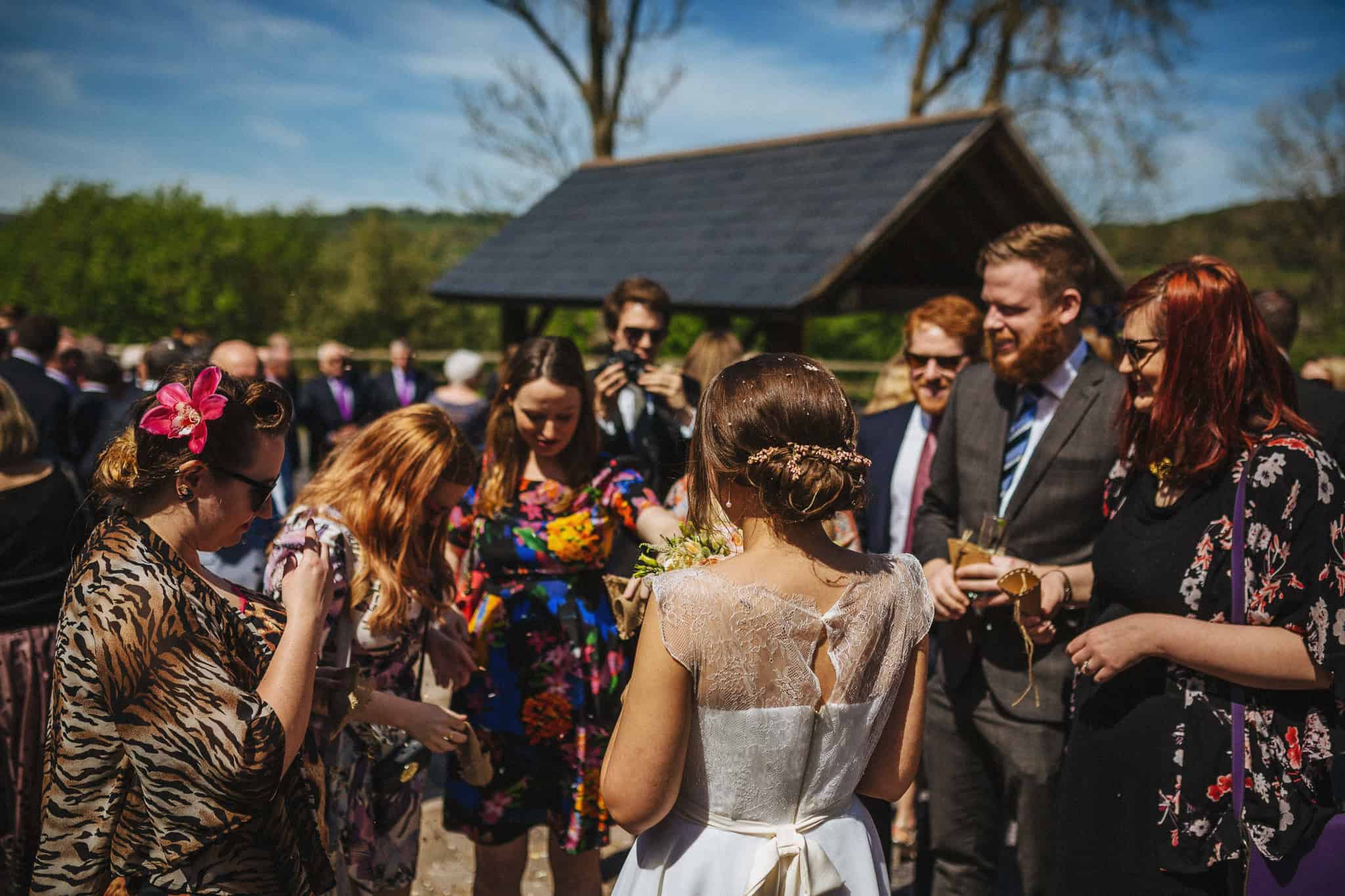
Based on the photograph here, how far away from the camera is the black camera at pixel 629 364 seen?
14.1 ft

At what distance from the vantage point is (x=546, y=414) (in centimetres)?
312

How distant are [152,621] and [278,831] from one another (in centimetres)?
51

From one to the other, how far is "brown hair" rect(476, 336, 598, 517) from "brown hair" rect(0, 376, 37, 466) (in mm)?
1550

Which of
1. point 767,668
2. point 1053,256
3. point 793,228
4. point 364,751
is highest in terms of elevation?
point 793,228

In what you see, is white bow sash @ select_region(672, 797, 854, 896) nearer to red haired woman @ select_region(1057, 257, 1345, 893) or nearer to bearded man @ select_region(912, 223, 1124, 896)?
red haired woman @ select_region(1057, 257, 1345, 893)

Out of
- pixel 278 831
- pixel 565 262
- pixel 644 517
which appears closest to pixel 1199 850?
pixel 644 517

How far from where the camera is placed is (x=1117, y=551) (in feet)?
8.08

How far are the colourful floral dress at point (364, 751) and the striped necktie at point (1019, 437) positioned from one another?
1.86 meters

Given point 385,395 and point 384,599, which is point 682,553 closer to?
point 384,599

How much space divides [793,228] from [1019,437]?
5338 mm

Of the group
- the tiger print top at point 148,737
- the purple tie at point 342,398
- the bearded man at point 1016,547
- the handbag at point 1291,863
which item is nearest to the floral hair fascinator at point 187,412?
the tiger print top at point 148,737

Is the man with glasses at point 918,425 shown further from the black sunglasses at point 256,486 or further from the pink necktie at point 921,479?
the black sunglasses at point 256,486

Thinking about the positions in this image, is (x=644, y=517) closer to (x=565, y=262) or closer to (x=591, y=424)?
(x=591, y=424)

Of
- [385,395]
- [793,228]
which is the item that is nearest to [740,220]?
[793,228]
